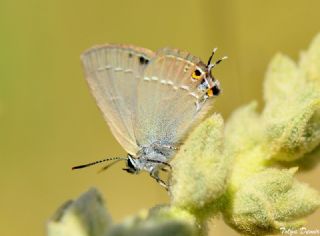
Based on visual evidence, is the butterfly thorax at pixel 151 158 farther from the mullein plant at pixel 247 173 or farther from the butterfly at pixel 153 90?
the mullein plant at pixel 247 173

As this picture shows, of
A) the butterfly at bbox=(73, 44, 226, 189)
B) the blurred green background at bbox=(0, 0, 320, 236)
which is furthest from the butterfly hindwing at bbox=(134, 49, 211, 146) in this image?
the blurred green background at bbox=(0, 0, 320, 236)

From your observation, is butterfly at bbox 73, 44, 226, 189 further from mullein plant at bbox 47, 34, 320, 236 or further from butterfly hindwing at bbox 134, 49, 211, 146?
mullein plant at bbox 47, 34, 320, 236

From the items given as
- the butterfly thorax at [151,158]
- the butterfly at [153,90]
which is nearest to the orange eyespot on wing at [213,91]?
the butterfly at [153,90]

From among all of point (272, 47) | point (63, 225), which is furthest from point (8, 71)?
point (63, 225)

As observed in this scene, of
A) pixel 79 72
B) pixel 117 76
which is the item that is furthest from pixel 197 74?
pixel 79 72

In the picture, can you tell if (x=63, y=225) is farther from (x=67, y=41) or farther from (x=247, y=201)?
(x=67, y=41)
